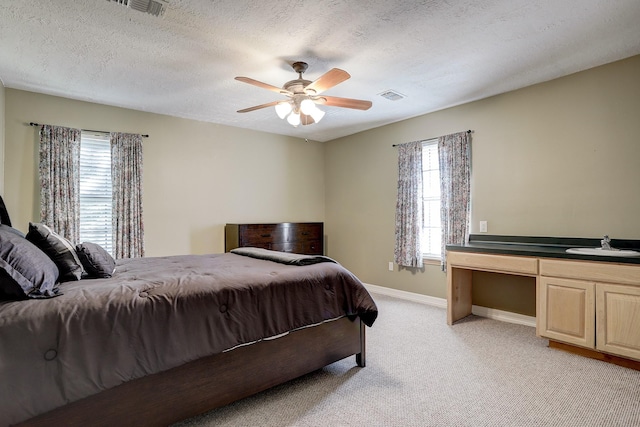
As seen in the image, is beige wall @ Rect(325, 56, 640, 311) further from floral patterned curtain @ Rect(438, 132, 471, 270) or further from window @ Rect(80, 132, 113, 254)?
window @ Rect(80, 132, 113, 254)

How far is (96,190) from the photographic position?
12.9ft

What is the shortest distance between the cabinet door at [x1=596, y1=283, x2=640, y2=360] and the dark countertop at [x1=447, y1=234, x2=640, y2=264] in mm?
236

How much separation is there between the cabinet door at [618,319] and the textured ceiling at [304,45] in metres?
2.01

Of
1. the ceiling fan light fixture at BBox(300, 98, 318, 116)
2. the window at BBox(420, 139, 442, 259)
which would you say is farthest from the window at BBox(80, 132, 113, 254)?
the window at BBox(420, 139, 442, 259)

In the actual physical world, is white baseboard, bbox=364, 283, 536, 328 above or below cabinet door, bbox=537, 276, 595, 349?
below

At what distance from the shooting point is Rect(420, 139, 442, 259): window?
4.40 m

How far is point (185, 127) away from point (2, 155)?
76.9 inches

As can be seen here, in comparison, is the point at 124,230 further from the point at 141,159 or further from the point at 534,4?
the point at 534,4

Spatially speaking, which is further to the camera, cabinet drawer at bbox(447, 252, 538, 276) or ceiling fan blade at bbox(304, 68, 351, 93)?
cabinet drawer at bbox(447, 252, 538, 276)

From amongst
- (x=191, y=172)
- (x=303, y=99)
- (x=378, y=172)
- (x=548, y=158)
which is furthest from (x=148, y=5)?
(x=548, y=158)

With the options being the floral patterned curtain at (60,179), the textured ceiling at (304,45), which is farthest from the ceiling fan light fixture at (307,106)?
the floral patterned curtain at (60,179)

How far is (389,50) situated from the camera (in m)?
2.75

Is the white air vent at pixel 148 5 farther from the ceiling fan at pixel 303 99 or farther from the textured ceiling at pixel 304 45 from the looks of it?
the ceiling fan at pixel 303 99

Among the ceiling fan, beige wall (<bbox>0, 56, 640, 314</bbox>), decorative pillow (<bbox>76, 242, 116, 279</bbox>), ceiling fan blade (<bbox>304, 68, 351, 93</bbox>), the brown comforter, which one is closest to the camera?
the brown comforter
